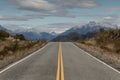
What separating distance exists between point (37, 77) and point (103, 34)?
4828 cm

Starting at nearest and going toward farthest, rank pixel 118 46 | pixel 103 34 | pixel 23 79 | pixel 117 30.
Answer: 1. pixel 23 79
2. pixel 118 46
3. pixel 117 30
4. pixel 103 34

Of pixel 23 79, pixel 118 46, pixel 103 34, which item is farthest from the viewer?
pixel 103 34

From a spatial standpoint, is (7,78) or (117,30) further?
(117,30)

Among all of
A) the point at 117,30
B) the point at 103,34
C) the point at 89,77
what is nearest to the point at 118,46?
the point at 117,30

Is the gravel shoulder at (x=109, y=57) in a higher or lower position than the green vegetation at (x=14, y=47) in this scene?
lower

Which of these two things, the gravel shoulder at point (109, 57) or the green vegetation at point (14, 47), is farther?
the green vegetation at point (14, 47)

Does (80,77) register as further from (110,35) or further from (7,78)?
(110,35)

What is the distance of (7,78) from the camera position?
1288cm

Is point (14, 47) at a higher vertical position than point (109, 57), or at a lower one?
higher

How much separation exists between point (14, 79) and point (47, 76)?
5.32ft

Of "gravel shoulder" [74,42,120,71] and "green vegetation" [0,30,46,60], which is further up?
"green vegetation" [0,30,46,60]

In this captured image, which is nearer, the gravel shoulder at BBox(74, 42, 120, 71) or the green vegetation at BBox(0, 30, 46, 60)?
the gravel shoulder at BBox(74, 42, 120, 71)

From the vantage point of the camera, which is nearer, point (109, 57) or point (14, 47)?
point (109, 57)

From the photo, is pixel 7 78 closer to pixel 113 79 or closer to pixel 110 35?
pixel 113 79
